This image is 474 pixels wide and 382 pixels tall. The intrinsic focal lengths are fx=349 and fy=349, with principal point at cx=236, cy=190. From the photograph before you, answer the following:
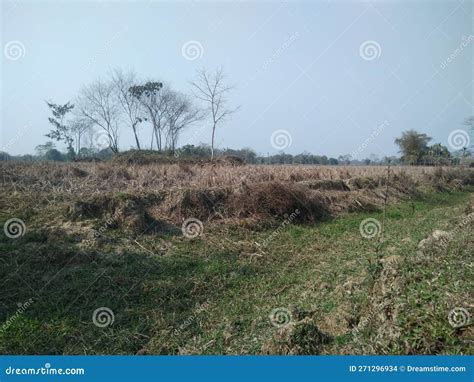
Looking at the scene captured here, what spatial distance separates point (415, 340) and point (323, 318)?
1083mm

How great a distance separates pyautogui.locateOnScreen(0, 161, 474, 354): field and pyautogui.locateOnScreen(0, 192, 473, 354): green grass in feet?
0.07

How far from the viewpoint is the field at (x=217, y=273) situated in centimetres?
372

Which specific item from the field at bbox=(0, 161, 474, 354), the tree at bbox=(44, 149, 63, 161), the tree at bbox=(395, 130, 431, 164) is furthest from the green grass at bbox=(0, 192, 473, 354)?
the tree at bbox=(395, 130, 431, 164)

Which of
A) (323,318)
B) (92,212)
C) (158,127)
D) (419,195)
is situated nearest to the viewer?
(323,318)

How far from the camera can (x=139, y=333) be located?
4.27m

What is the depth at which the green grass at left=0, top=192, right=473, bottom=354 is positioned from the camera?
12.4 feet

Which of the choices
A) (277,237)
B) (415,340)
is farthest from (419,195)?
(415,340)

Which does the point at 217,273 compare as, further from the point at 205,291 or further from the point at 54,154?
the point at 54,154

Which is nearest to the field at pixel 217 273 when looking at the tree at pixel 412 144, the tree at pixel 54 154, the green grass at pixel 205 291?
the green grass at pixel 205 291

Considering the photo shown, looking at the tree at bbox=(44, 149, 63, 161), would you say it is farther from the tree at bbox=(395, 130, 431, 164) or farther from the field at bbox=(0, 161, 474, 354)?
the tree at bbox=(395, 130, 431, 164)

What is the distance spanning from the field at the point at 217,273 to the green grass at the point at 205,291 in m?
0.02

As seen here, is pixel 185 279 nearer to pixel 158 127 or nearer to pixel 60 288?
pixel 60 288

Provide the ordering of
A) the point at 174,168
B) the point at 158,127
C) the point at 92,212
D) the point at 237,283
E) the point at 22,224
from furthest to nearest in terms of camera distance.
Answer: the point at 158,127 → the point at 174,168 → the point at 92,212 → the point at 22,224 → the point at 237,283

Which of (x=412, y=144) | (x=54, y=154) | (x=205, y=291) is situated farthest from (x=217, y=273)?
(x=412, y=144)
